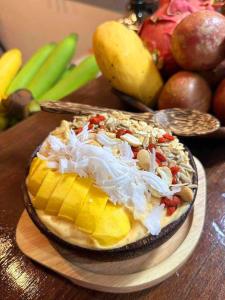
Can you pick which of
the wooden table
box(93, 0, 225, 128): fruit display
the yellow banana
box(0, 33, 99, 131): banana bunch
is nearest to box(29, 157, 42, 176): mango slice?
the wooden table

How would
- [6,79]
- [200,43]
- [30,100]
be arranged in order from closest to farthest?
[200,43]
[30,100]
[6,79]

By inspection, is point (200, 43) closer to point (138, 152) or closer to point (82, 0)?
point (138, 152)

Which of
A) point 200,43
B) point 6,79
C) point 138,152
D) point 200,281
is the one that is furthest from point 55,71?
point 200,281

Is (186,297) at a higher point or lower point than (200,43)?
lower

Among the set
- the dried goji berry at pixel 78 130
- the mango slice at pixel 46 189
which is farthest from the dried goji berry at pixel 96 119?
the mango slice at pixel 46 189

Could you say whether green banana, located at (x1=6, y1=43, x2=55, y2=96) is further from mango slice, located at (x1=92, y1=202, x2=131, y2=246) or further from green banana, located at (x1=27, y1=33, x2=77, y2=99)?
mango slice, located at (x1=92, y1=202, x2=131, y2=246)

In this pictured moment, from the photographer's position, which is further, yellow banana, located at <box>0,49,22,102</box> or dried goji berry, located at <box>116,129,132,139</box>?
yellow banana, located at <box>0,49,22,102</box>
